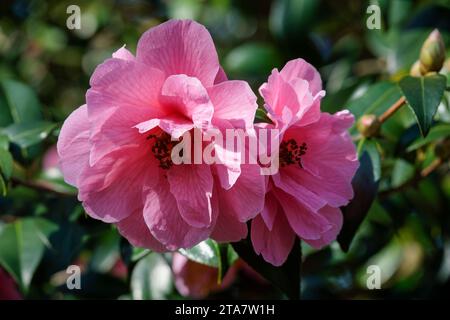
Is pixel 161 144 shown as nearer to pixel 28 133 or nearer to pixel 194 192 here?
pixel 194 192

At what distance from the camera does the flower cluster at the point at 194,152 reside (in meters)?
0.92

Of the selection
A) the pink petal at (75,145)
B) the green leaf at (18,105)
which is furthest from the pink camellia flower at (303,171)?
the green leaf at (18,105)

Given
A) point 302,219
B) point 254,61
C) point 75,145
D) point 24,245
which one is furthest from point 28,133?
point 254,61

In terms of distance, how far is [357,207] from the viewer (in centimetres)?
112

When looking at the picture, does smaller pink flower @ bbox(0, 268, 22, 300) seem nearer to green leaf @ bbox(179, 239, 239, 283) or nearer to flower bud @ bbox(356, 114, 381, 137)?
green leaf @ bbox(179, 239, 239, 283)

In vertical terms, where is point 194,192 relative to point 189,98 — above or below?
below

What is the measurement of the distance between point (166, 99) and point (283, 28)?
44.3 inches

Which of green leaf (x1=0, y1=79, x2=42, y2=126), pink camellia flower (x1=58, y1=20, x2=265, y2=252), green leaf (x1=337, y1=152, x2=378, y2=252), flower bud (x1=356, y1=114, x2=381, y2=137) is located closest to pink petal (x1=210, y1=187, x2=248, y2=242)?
pink camellia flower (x1=58, y1=20, x2=265, y2=252)

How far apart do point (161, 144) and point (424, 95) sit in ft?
1.44

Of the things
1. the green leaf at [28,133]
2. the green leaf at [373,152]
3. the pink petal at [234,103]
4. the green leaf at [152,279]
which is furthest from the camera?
the green leaf at [152,279]

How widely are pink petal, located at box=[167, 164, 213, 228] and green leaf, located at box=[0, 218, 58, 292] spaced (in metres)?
0.45

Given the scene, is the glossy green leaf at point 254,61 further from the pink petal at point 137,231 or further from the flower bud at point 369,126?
the pink petal at point 137,231

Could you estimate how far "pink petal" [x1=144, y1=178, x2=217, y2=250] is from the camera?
0.94 meters

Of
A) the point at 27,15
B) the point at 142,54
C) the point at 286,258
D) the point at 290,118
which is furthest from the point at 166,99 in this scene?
the point at 27,15
